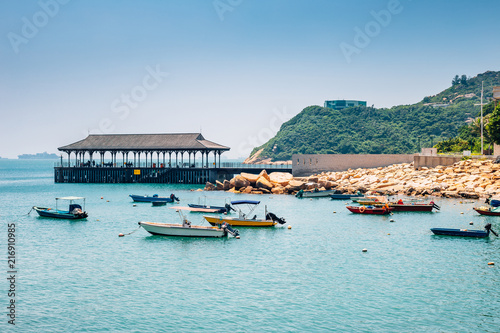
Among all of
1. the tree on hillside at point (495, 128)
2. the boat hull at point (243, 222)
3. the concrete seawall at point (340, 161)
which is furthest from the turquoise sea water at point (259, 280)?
the concrete seawall at point (340, 161)

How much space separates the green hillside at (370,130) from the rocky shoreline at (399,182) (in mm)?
69843

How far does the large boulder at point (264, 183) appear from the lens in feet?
279

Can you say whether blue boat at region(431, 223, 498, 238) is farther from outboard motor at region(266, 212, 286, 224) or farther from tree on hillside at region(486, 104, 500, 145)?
tree on hillside at region(486, 104, 500, 145)

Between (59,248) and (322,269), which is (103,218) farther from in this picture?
(322,269)

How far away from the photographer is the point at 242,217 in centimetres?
4897

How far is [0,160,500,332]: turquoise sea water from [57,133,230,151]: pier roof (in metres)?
56.5

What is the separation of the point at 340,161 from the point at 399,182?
20.6 metres

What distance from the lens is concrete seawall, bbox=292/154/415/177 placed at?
3856 inches

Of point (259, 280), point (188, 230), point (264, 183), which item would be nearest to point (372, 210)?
point (188, 230)

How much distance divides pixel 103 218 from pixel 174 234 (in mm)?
16062

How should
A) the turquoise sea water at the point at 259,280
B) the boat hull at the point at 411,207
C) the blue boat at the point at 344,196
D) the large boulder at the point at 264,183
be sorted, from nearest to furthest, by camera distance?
the turquoise sea water at the point at 259,280
the boat hull at the point at 411,207
the blue boat at the point at 344,196
the large boulder at the point at 264,183

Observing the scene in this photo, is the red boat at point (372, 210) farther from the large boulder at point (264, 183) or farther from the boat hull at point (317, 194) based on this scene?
A: the large boulder at point (264, 183)

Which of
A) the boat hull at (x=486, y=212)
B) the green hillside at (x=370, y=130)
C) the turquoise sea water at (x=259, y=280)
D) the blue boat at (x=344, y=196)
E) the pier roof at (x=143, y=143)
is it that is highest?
the green hillside at (x=370, y=130)

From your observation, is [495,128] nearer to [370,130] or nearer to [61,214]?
[61,214]
